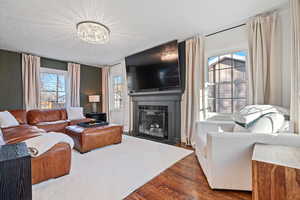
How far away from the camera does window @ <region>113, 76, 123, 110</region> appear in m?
5.12

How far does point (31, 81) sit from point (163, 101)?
376 cm

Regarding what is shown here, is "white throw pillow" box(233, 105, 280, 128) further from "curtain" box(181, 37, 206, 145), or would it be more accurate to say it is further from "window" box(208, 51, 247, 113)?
"curtain" box(181, 37, 206, 145)

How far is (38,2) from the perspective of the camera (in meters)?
1.92

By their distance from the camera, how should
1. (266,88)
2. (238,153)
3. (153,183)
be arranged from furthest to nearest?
(266,88), (153,183), (238,153)

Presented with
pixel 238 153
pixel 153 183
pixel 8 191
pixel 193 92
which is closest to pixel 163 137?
pixel 193 92

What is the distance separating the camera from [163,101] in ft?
11.4

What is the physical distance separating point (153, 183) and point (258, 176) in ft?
3.48

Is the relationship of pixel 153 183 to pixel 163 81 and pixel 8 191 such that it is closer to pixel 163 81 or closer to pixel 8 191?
pixel 8 191

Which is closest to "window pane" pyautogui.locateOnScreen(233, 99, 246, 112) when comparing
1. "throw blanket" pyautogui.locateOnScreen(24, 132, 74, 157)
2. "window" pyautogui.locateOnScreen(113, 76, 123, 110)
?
"throw blanket" pyautogui.locateOnScreen(24, 132, 74, 157)

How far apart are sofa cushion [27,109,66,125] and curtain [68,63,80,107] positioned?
2.71 ft

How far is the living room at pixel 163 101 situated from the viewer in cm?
139

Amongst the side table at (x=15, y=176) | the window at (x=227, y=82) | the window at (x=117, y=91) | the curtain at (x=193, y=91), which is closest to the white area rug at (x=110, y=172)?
the curtain at (x=193, y=91)

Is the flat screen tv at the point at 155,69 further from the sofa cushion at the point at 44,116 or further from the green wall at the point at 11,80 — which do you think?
the green wall at the point at 11,80

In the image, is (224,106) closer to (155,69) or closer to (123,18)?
(155,69)
